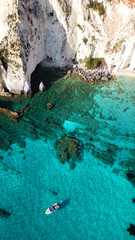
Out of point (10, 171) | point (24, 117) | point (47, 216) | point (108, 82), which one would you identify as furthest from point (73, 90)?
point (47, 216)

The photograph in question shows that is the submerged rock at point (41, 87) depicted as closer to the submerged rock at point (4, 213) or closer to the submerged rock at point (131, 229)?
the submerged rock at point (4, 213)

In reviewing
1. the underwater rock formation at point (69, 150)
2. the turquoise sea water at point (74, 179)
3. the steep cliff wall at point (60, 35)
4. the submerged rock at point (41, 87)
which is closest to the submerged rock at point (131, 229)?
the turquoise sea water at point (74, 179)

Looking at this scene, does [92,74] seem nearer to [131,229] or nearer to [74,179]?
[74,179]

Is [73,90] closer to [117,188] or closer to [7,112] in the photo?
[7,112]

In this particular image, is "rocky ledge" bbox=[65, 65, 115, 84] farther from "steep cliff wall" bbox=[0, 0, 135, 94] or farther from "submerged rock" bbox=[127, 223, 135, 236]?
"submerged rock" bbox=[127, 223, 135, 236]

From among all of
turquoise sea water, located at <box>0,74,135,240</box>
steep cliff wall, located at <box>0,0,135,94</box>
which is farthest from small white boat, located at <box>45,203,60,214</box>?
steep cliff wall, located at <box>0,0,135,94</box>
